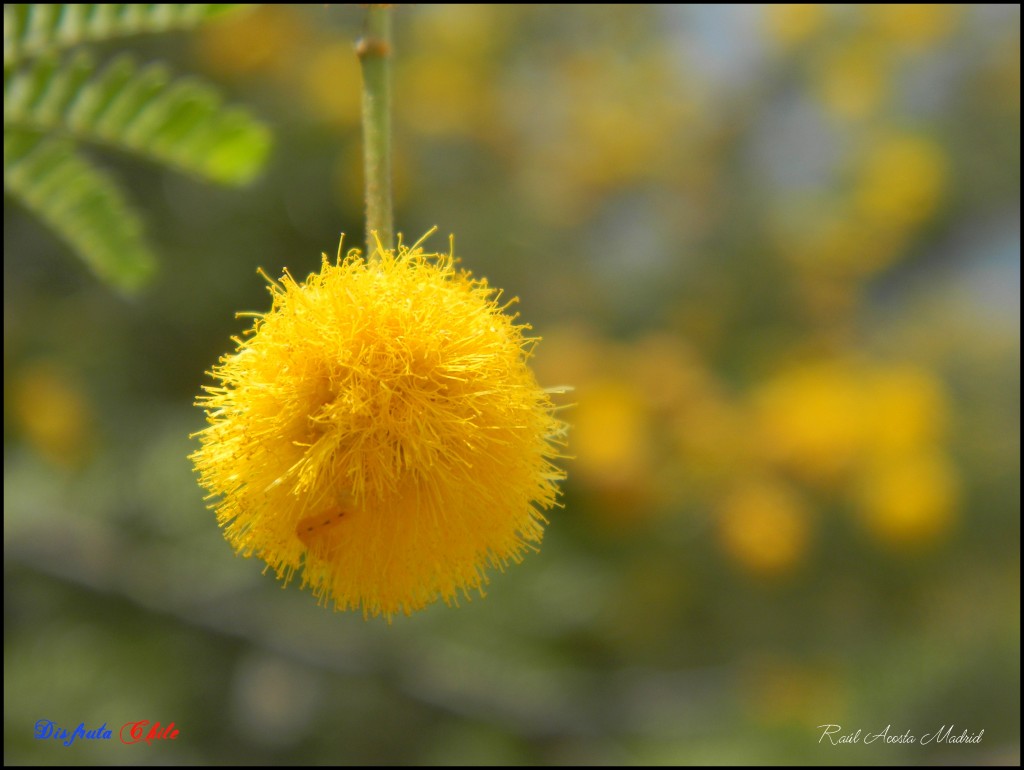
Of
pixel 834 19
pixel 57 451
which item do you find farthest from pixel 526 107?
pixel 57 451

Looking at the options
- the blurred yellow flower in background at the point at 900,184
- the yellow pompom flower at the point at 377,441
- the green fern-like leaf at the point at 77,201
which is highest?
the blurred yellow flower in background at the point at 900,184

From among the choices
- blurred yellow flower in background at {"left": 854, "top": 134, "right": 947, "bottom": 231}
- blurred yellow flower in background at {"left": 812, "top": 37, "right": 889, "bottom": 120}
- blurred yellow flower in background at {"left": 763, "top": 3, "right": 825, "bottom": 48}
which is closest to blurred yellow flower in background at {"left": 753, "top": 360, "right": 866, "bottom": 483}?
blurred yellow flower in background at {"left": 854, "top": 134, "right": 947, "bottom": 231}

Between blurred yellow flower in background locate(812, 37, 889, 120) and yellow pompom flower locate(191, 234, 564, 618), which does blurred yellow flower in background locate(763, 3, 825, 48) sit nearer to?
blurred yellow flower in background locate(812, 37, 889, 120)

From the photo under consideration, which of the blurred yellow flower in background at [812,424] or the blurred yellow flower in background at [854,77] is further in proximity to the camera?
the blurred yellow flower in background at [854,77]

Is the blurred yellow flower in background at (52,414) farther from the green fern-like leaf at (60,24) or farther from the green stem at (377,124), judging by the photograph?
the green stem at (377,124)

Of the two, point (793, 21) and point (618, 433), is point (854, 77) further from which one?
point (618, 433)

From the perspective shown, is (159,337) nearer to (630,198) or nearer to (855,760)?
(630,198)
